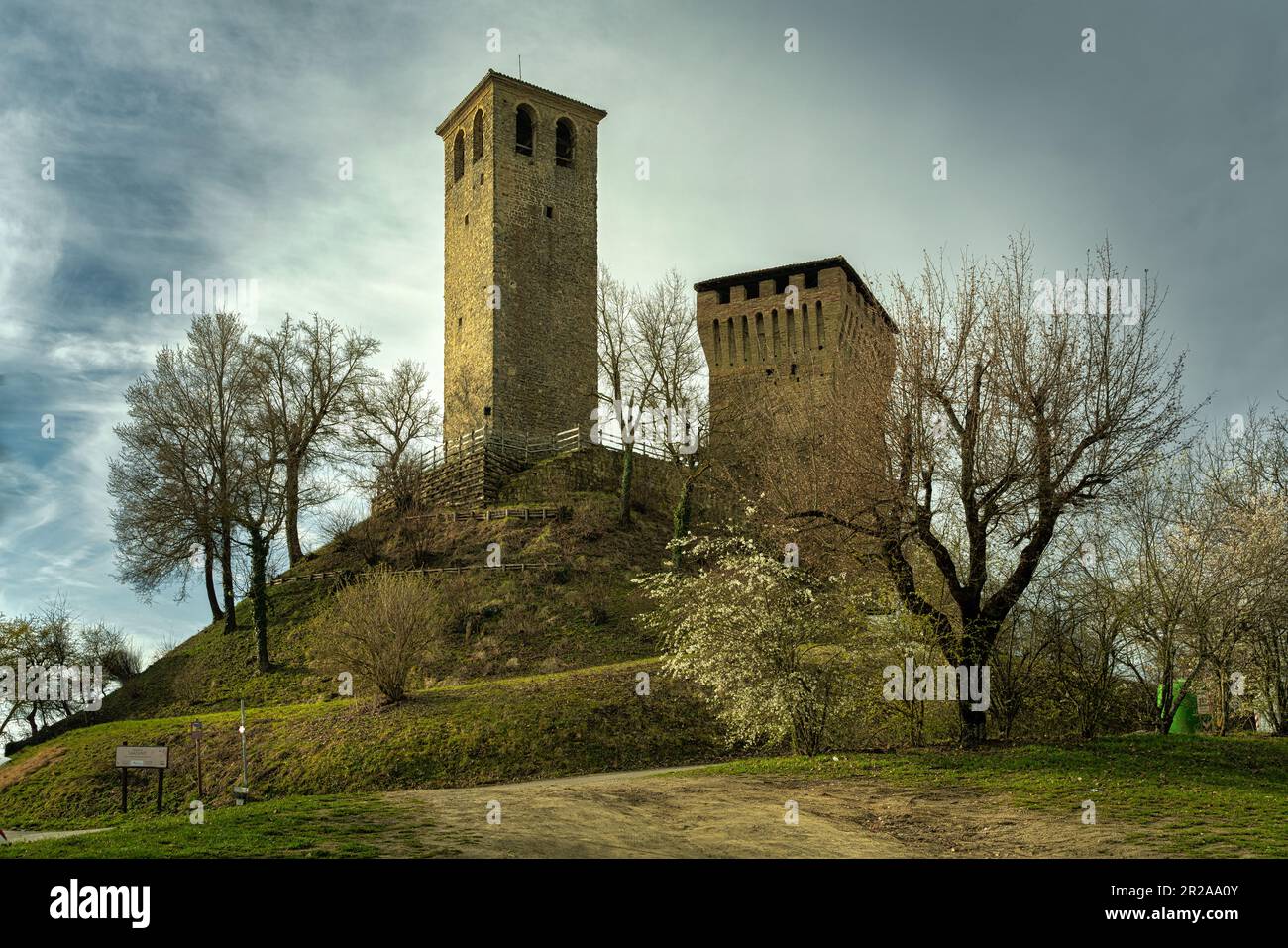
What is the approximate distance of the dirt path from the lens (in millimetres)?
11375

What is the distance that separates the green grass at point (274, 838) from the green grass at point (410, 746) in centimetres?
702

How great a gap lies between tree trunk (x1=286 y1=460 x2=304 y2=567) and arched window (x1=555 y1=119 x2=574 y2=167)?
1926cm

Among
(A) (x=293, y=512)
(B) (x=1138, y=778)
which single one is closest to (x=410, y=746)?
(B) (x=1138, y=778)

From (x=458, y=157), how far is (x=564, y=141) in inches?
201

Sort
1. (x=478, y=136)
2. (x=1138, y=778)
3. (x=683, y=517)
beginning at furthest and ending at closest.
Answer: (x=478, y=136) < (x=683, y=517) < (x=1138, y=778)

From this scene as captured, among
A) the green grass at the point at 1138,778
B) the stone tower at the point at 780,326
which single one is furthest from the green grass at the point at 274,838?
the stone tower at the point at 780,326

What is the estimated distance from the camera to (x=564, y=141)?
4947cm

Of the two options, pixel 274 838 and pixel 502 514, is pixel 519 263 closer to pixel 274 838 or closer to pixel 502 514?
pixel 502 514

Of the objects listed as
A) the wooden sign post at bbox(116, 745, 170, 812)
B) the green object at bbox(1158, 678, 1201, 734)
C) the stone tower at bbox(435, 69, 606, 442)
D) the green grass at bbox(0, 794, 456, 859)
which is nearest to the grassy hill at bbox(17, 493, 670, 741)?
the stone tower at bbox(435, 69, 606, 442)
